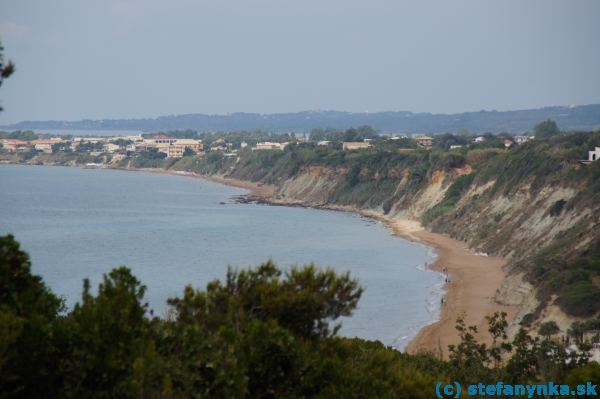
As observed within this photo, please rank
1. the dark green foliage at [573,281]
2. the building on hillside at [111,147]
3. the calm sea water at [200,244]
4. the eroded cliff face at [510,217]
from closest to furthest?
the dark green foliage at [573,281], the eroded cliff face at [510,217], the calm sea water at [200,244], the building on hillside at [111,147]

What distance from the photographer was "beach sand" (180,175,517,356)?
34375 mm

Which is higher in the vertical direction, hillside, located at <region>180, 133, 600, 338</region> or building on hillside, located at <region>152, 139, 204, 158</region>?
hillside, located at <region>180, 133, 600, 338</region>

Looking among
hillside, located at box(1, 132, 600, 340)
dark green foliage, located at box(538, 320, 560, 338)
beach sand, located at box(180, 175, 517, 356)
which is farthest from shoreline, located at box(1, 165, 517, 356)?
dark green foliage, located at box(538, 320, 560, 338)

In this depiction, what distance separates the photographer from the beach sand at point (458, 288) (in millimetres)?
34375

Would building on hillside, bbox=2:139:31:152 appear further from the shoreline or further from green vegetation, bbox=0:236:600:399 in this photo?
green vegetation, bbox=0:236:600:399

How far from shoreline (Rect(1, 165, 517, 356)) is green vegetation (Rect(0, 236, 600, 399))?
7.47m

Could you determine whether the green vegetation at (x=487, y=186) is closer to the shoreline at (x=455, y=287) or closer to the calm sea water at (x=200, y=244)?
the shoreline at (x=455, y=287)

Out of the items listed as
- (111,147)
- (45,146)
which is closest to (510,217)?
(111,147)

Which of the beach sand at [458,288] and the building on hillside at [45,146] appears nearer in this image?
the beach sand at [458,288]

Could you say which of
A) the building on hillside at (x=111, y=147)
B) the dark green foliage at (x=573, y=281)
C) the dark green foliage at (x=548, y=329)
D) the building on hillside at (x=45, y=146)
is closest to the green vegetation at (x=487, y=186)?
the dark green foliage at (x=573, y=281)

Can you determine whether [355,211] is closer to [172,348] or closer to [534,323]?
[534,323]

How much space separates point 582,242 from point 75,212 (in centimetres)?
5574

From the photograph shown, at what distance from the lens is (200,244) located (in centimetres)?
6384

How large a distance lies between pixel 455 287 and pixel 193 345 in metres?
34.4
